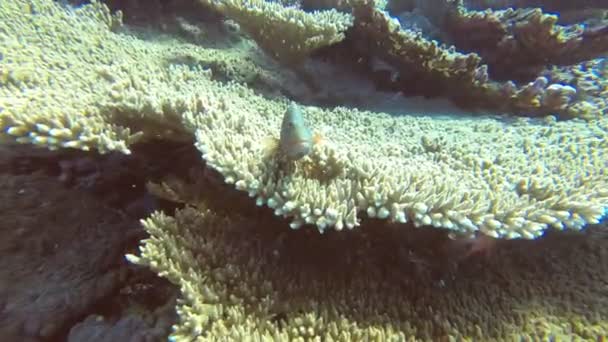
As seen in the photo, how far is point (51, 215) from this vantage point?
264 cm

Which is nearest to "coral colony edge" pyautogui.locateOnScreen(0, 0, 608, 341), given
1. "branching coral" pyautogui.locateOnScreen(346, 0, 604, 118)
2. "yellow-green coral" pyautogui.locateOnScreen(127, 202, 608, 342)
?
"yellow-green coral" pyautogui.locateOnScreen(127, 202, 608, 342)

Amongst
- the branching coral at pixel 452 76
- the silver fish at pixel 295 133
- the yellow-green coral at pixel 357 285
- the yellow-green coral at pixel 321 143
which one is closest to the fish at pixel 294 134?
the silver fish at pixel 295 133

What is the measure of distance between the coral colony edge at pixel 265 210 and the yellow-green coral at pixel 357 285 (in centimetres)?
1

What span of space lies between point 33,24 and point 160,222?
2.46 m

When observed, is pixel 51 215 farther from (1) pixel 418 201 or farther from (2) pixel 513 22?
(2) pixel 513 22

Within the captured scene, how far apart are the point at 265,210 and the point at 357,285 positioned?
74cm

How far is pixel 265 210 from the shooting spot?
2.30 metres

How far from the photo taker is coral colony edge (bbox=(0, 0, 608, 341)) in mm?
1965

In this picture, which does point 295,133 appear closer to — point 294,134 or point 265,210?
point 294,134

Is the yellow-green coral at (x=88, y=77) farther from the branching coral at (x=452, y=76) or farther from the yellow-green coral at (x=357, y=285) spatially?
the branching coral at (x=452, y=76)

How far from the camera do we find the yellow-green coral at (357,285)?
1890 mm

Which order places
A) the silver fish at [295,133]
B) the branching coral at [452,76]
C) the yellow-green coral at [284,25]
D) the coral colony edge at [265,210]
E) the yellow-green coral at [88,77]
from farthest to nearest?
the branching coral at [452,76] < the yellow-green coral at [284,25] < the yellow-green coral at [88,77] < the coral colony edge at [265,210] < the silver fish at [295,133]

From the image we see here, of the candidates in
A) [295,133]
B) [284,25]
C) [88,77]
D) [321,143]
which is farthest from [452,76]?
[88,77]

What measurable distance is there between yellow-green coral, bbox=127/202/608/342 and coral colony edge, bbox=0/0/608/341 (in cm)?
1
